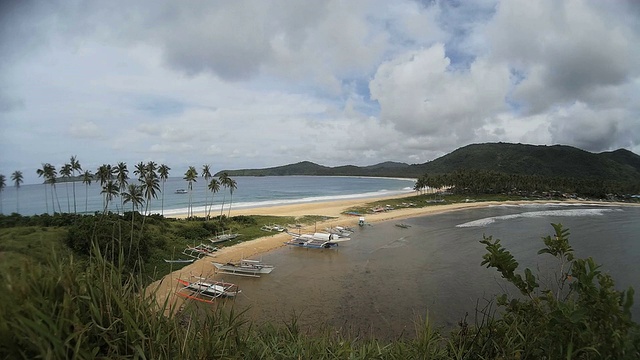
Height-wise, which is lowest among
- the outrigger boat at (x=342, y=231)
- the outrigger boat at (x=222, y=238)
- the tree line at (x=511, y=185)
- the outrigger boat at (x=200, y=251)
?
the outrigger boat at (x=342, y=231)

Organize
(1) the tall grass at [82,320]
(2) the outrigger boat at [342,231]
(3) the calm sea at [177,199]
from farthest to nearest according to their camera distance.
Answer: (3) the calm sea at [177,199]
(2) the outrigger boat at [342,231]
(1) the tall grass at [82,320]

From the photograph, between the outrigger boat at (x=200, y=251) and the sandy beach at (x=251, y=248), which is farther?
the outrigger boat at (x=200, y=251)

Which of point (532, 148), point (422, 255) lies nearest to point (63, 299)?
point (422, 255)

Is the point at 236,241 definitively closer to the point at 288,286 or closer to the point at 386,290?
the point at 288,286

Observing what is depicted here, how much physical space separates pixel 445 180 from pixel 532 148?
12163 cm

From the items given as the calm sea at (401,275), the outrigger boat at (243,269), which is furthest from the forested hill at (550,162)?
the outrigger boat at (243,269)

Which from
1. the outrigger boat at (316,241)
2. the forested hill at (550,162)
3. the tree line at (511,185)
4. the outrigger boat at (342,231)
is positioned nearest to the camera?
the outrigger boat at (316,241)

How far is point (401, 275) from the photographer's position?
67.5 feet

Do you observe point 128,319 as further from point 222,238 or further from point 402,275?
point 222,238

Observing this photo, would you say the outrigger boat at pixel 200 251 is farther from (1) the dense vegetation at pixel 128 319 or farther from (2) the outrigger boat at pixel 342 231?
(1) the dense vegetation at pixel 128 319

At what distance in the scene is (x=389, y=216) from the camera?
1880 inches

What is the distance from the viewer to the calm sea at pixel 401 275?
573 inches

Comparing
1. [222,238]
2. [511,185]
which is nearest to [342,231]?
[222,238]

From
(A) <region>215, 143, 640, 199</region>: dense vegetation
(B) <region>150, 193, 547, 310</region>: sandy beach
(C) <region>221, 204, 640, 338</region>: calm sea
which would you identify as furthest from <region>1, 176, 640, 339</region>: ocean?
(A) <region>215, 143, 640, 199</region>: dense vegetation
